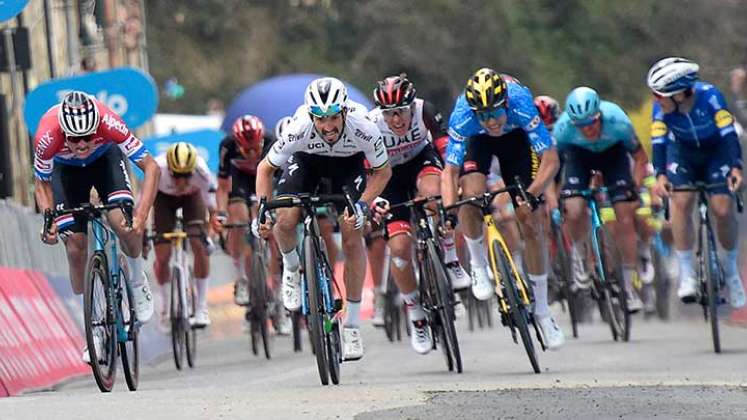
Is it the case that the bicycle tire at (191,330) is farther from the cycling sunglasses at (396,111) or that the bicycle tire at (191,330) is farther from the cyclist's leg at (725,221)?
the cyclist's leg at (725,221)

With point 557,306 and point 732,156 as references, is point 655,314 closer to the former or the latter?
point 557,306

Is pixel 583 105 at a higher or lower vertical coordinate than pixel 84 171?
higher

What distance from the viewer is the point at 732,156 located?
1515 cm

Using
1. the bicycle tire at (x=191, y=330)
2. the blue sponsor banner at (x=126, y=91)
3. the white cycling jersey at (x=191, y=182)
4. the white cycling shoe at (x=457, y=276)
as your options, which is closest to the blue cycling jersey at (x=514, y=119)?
the white cycling shoe at (x=457, y=276)

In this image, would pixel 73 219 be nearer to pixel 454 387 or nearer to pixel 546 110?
pixel 454 387

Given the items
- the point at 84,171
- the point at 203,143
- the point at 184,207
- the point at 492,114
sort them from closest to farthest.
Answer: the point at 84,171, the point at 492,114, the point at 184,207, the point at 203,143

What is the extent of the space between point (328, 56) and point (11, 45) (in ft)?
130

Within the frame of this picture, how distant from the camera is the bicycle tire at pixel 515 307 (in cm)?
1321

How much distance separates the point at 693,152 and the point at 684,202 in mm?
412

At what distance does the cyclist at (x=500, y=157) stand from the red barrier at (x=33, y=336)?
3112 millimetres

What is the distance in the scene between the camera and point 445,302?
1405 centimetres

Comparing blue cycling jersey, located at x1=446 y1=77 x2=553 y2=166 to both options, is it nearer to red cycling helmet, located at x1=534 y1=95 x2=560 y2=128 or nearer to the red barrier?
the red barrier

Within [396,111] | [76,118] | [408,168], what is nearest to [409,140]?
[408,168]

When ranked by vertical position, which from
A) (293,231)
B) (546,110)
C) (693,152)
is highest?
(546,110)
